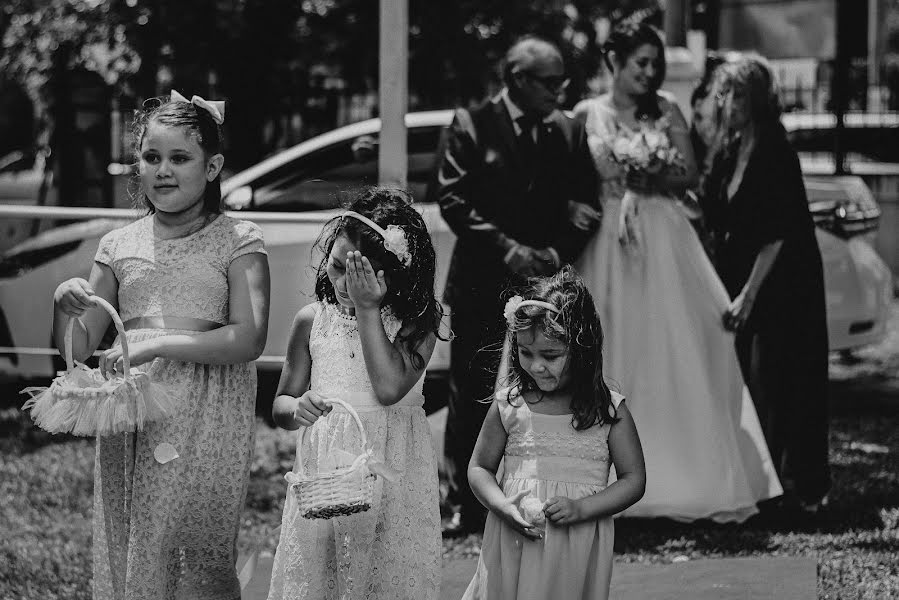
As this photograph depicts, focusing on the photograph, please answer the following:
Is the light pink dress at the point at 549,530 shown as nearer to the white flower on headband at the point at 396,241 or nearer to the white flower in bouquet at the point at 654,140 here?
the white flower on headband at the point at 396,241

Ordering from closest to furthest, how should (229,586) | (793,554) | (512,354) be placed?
1. (512,354)
2. (229,586)
3. (793,554)

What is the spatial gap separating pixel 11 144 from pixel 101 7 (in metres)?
15.3

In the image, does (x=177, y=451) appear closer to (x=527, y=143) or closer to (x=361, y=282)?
(x=361, y=282)

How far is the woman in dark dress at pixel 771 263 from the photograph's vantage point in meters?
5.78

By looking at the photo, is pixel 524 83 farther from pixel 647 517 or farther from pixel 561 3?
pixel 561 3

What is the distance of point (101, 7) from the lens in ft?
37.8

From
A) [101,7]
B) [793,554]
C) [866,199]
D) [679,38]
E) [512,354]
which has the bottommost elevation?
[793,554]

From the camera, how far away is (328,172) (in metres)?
8.22

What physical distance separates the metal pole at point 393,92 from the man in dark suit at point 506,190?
0.74 feet

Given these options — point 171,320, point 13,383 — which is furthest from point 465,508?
point 13,383

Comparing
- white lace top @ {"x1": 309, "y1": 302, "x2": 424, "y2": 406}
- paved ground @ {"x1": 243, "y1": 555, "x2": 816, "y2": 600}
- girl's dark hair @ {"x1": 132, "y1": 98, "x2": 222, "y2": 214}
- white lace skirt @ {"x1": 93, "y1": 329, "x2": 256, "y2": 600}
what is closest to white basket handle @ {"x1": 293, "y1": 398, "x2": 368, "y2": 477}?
white lace top @ {"x1": 309, "y1": 302, "x2": 424, "y2": 406}

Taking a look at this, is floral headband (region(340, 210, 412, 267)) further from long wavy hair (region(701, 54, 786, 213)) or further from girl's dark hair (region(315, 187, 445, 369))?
long wavy hair (region(701, 54, 786, 213))

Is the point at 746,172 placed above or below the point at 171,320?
above

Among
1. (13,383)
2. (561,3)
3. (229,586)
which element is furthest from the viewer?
(561,3)
